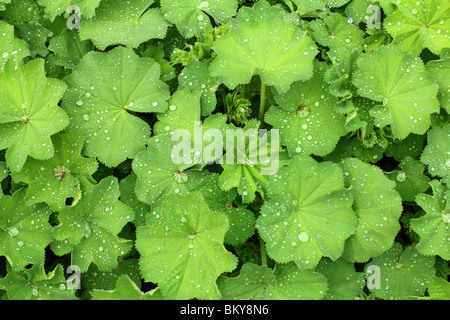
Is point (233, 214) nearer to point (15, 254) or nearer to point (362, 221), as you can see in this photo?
point (362, 221)

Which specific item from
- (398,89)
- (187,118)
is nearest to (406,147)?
(398,89)

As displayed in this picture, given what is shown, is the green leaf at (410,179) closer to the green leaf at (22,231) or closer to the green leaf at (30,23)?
the green leaf at (22,231)

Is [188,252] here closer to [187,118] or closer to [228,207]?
[228,207]

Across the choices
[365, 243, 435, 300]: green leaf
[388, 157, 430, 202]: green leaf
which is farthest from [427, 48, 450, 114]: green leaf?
[365, 243, 435, 300]: green leaf

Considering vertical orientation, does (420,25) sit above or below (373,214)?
above

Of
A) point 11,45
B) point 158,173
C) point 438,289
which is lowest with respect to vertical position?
point 438,289

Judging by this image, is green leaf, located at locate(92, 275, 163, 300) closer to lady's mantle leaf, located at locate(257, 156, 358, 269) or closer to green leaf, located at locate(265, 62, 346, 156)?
lady's mantle leaf, located at locate(257, 156, 358, 269)

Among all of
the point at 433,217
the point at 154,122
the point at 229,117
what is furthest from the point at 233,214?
the point at 433,217
